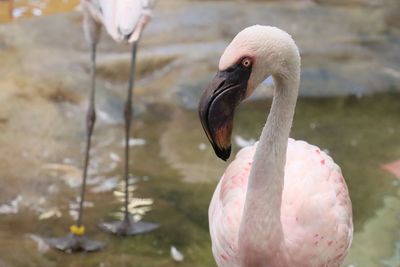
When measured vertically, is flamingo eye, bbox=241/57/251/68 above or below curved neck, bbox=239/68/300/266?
above

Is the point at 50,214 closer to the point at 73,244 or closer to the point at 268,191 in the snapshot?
the point at 73,244

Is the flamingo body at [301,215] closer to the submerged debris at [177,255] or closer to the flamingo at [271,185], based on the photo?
the flamingo at [271,185]

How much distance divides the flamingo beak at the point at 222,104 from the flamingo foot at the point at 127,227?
174cm

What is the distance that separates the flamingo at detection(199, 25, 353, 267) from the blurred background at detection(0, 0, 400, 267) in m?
0.91

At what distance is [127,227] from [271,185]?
1.56 m

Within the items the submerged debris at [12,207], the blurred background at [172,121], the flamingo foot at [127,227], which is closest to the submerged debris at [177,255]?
the blurred background at [172,121]

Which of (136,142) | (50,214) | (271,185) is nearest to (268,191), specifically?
(271,185)

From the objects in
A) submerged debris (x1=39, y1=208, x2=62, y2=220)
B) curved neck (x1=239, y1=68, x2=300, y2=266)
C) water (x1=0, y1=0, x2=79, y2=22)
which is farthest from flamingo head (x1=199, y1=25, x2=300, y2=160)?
water (x1=0, y1=0, x2=79, y2=22)

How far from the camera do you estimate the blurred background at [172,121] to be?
13.2 ft

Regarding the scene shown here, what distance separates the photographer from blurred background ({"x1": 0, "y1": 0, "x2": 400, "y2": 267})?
402cm

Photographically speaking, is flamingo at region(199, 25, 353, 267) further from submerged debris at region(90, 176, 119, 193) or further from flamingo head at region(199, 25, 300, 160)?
submerged debris at region(90, 176, 119, 193)

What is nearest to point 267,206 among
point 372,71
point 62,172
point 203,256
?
point 203,256

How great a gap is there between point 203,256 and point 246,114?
1.81 metres

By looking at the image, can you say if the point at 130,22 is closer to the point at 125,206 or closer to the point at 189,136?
the point at 125,206
